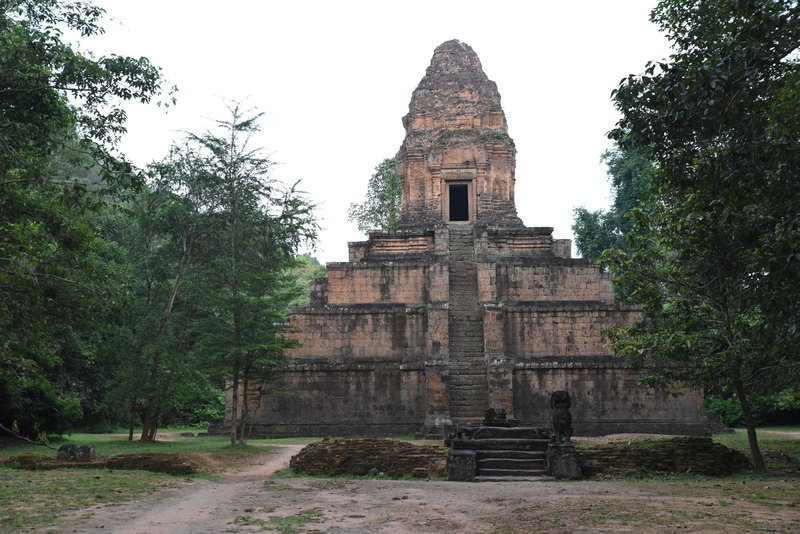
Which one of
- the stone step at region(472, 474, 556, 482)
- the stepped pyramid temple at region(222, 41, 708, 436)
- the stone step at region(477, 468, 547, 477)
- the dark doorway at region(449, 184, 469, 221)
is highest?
the dark doorway at region(449, 184, 469, 221)

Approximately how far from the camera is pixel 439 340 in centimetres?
1953

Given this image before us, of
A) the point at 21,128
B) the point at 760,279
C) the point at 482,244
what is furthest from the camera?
the point at 482,244

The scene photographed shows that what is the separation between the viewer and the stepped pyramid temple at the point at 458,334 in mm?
18750

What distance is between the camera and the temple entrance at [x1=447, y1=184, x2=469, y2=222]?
25.0 m

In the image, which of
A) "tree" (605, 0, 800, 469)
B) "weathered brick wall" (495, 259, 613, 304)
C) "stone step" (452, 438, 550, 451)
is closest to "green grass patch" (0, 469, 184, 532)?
"stone step" (452, 438, 550, 451)

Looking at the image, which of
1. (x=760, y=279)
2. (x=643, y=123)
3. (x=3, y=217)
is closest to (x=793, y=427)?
(x=760, y=279)

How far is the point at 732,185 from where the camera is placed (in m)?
7.90

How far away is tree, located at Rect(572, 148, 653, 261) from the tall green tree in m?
25.7

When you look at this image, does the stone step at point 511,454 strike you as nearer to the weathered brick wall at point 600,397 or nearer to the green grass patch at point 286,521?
the green grass patch at point 286,521

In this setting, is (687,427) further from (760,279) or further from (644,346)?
(760,279)

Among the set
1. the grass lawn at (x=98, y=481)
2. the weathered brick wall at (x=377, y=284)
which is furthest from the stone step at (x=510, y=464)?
the weathered brick wall at (x=377, y=284)

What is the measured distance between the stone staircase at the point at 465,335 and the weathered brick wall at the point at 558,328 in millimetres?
1018

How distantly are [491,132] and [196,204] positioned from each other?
1044cm

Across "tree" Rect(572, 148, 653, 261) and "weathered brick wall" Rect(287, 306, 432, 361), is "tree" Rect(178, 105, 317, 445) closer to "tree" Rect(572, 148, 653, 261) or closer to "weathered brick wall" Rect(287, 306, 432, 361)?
"weathered brick wall" Rect(287, 306, 432, 361)
